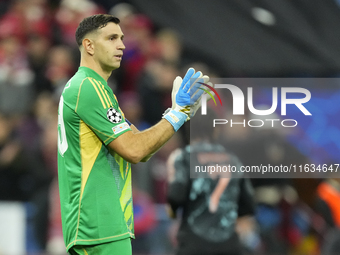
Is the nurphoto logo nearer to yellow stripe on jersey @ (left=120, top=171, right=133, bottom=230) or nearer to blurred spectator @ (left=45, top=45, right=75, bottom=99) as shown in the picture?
blurred spectator @ (left=45, top=45, right=75, bottom=99)

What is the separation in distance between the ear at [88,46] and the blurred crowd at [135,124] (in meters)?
2.36

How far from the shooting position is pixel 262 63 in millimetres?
5520

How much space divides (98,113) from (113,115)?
8 centimetres

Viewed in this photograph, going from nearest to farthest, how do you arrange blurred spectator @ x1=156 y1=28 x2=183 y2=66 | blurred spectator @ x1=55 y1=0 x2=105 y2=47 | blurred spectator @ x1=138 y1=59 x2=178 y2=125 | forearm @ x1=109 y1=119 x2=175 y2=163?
forearm @ x1=109 y1=119 x2=175 y2=163 < blurred spectator @ x1=138 y1=59 x2=178 y2=125 < blurred spectator @ x1=156 y1=28 x2=183 y2=66 < blurred spectator @ x1=55 y1=0 x2=105 y2=47

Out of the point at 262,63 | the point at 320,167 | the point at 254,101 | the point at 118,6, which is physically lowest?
the point at 320,167

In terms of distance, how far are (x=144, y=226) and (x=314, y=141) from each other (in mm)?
2052

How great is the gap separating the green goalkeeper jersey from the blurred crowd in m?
2.46

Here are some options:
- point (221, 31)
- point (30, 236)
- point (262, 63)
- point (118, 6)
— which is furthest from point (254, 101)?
point (30, 236)

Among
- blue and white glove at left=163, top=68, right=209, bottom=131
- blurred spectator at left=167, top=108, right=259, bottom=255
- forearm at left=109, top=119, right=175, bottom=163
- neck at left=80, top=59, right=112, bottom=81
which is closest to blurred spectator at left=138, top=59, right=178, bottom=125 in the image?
blurred spectator at left=167, top=108, right=259, bottom=255

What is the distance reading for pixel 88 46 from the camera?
9.77 ft

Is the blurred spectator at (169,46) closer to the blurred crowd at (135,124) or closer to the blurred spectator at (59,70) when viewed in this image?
the blurred crowd at (135,124)

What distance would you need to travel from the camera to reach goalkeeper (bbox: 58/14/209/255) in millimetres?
2734

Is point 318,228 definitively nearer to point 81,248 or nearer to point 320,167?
point 320,167

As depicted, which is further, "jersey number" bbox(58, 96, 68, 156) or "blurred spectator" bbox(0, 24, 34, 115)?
"blurred spectator" bbox(0, 24, 34, 115)
